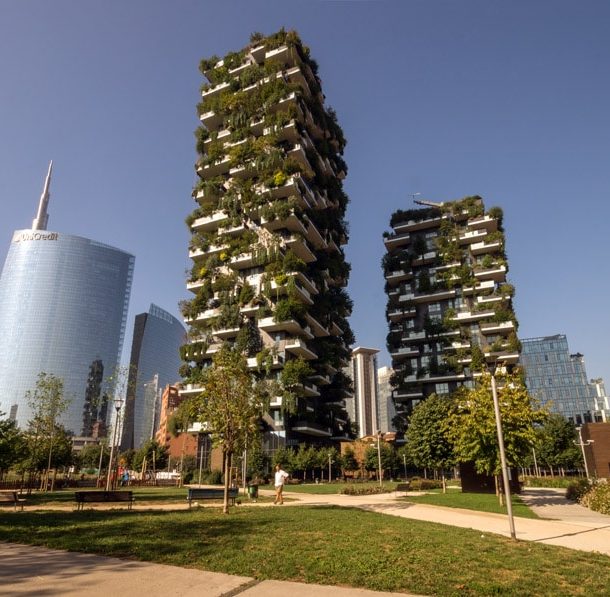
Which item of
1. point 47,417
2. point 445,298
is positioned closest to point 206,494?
point 47,417

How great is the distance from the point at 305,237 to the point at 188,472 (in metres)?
38.3

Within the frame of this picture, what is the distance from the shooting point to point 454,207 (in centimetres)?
8862

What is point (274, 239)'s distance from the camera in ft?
233

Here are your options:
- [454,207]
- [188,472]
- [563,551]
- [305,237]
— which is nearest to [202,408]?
[563,551]

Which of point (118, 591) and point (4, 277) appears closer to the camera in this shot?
point (118, 591)

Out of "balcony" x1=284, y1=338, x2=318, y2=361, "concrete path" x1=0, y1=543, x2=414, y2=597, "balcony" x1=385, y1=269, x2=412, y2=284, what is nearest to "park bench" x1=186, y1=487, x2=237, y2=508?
"concrete path" x1=0, y1=543, x2=414, y2=597

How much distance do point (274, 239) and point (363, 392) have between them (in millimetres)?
129309

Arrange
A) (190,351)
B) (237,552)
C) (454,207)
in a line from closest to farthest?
(237,552)
(190,351)
(454,207)

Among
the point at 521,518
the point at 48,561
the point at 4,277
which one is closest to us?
the point at 48,561

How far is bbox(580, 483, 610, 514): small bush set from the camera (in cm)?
2386

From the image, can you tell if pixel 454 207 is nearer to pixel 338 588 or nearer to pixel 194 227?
pixel 194 227

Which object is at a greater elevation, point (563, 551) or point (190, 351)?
point (190, 351)

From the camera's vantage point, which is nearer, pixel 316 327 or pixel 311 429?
pixel 311 429

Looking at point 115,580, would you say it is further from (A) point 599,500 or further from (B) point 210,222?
(B) point 210,222
